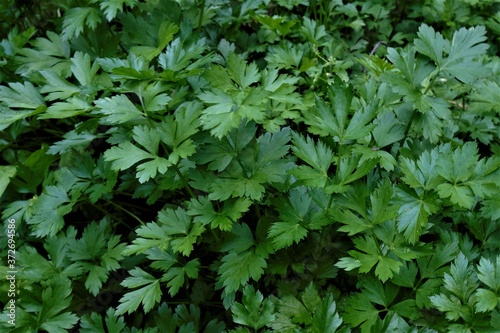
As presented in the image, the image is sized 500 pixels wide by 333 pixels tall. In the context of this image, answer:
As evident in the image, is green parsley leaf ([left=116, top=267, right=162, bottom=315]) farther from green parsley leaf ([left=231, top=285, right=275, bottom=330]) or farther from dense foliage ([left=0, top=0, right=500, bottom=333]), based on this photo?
green parsley leaf ([left=231, top=285, right=275, bottom=330])

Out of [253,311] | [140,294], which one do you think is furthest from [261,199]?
[140,294]

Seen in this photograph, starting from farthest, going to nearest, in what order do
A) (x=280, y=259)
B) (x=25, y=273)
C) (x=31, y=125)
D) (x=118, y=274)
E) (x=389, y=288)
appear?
1. (x=31, y=125)
2. (x=118, y=274)
3. (x=25, y=273)
4. (x=280, y=259)
5. (x=389, y=288)

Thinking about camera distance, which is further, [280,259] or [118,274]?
[118,274]

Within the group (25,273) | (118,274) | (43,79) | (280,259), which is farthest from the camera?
(43,79)

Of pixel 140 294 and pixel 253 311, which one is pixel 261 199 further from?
pixel 140 294

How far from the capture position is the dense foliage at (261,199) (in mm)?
1414

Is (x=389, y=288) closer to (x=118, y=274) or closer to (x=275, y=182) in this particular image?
(x=275, y=182)

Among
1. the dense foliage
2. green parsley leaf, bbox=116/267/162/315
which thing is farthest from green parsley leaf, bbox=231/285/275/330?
green parsley leaf, bbox=116/267/162/315

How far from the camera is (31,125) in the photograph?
2285 millimetres

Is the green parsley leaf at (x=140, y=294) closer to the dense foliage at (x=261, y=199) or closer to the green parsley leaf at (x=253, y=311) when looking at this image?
the dense foliage at (x=261, y=199)

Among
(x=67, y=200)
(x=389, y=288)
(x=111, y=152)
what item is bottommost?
(x=389, y=288)

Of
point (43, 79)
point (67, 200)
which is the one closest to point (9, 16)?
point (43, 79)

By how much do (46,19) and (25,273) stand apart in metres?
1.58

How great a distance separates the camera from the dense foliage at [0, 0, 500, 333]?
1414 mm
